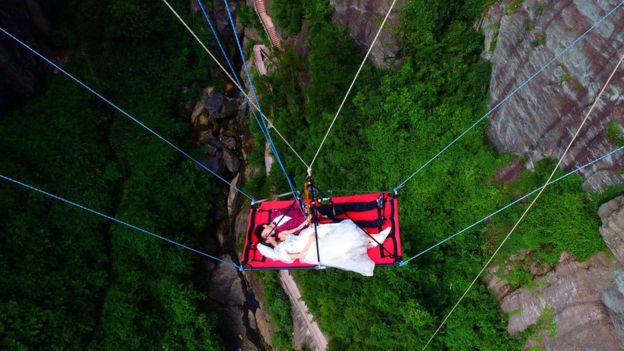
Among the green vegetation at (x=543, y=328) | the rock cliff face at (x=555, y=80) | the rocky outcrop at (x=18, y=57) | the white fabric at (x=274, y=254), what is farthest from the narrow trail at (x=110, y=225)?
the rock cliff face at (x=555, y=80)

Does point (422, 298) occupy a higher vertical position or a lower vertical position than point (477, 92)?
lower

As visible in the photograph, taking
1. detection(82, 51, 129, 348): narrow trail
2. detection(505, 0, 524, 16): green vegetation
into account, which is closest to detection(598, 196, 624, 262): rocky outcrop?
detection(505, 0, 524, 16): green vegetation

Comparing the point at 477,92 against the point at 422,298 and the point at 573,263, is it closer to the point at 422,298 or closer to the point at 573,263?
the point at 573,263

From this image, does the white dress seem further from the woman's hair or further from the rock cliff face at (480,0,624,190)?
the rock cliff face at (480,0,624,190)

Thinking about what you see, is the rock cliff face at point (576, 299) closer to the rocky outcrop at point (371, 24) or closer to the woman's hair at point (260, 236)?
the woman's hair at point (260, 236)

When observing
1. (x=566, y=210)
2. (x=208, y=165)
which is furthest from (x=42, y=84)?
(x=566, y=210)
